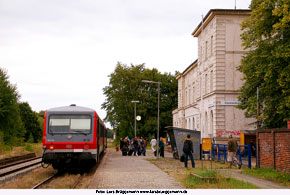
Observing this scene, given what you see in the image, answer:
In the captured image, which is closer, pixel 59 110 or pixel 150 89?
pixel 59 110

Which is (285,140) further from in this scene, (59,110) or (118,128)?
(118,128)

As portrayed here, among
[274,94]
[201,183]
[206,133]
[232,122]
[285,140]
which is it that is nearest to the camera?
[201,183]

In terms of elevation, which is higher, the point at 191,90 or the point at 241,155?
the point at 191,90

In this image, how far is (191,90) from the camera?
60.4m

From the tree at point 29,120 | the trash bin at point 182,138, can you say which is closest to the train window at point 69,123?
the trash bin at point 182,138

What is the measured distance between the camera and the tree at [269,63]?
27.8 meters

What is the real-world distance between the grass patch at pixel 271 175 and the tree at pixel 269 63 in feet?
29.1

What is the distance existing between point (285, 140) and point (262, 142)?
2.98 m

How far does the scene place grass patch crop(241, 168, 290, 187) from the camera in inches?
647

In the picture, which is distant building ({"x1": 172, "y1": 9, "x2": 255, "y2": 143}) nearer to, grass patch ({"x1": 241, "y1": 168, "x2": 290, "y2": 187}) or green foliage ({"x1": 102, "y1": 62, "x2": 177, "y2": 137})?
grass patch ({"x1": 241, "y1": 168, "x2": 290, "y2": 187})

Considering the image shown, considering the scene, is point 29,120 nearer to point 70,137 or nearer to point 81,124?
point 81,124

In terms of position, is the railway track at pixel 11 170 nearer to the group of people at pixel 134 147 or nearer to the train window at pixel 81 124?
the train window at pixel 81 124

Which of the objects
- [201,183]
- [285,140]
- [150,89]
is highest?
[150,89]

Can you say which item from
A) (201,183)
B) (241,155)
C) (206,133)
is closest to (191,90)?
(206,133)
